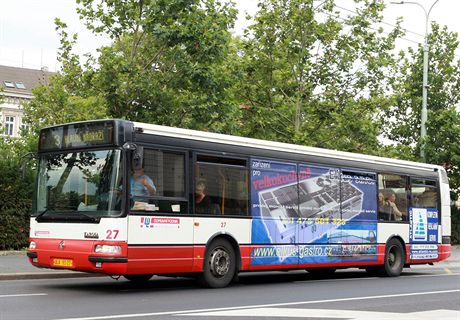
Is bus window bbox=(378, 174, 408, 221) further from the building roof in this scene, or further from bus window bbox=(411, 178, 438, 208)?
the building roof

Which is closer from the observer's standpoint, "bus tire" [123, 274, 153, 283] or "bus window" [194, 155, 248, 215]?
"bus window" [194, 155, 248, 215]

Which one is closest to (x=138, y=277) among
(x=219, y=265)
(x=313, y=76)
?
(x=219, y=265)

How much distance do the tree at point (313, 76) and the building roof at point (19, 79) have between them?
2617 inches

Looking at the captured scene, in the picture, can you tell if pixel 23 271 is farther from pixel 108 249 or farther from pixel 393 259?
pixel 393 259

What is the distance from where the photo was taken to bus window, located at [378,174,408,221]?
18.6 m

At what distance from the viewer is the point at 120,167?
1237 centimetres

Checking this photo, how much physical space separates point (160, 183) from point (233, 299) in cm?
243

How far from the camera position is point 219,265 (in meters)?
13.9

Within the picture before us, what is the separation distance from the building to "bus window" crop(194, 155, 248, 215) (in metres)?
72.7

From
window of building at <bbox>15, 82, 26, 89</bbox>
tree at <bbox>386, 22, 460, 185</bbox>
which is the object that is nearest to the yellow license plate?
tree at <bbox>386, 22, 460, 185</bbox>

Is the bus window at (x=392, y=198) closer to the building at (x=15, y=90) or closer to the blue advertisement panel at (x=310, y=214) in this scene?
the blue advertisement panel at (x=310, y=214)

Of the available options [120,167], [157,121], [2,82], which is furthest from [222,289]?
[2,82]

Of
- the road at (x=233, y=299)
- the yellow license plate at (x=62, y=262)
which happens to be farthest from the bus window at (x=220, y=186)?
the yellow license plate at (x=62, y=262)

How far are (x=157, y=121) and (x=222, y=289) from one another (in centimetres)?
911
